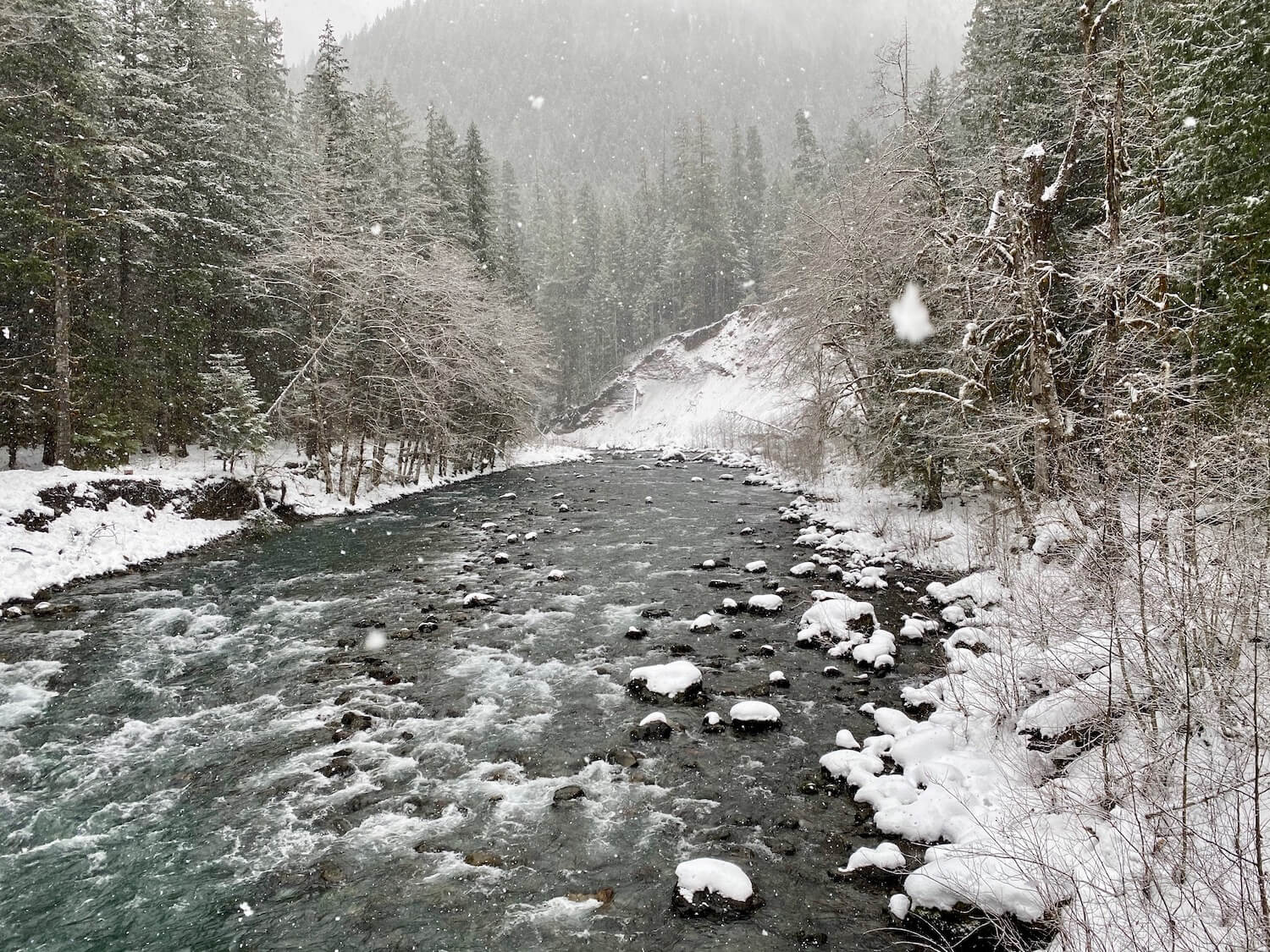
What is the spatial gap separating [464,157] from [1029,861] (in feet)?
139

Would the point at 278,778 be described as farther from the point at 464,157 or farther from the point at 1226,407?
the point at 464,157

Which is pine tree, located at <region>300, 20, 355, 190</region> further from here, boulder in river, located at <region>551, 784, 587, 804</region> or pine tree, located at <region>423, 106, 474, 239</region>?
boulder in river, located at <region>551, 784, 587, 804</region>

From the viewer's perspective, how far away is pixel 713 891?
514 cm

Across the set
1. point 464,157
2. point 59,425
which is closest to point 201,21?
point 464,157

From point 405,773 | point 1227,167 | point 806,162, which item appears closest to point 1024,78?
point 1227,167

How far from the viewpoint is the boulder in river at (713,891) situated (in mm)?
5016

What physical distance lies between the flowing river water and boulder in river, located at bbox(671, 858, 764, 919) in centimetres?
11

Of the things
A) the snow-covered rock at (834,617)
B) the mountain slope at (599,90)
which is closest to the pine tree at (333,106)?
the snow-covered rock at (834,617)

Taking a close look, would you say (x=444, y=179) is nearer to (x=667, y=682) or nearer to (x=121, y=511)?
(x=121, y=511)

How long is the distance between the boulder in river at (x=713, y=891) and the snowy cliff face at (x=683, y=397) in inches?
1560

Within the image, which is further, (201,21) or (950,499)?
(201,21)

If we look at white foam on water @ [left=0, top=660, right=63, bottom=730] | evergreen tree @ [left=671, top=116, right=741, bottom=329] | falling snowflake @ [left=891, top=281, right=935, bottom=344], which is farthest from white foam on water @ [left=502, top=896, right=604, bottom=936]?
evergreen tree @ [left=671, top=116, right=741, bottom=329]

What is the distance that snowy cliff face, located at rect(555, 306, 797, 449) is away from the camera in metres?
49.1

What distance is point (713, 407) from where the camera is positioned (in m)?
52.3
